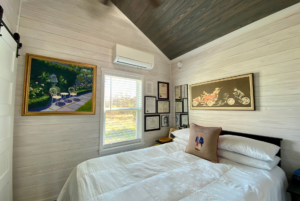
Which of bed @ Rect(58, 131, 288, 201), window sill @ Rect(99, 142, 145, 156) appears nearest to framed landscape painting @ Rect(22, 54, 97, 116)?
window sill @ Rect(99, 142, 145, 156)

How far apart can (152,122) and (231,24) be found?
7.52 feet

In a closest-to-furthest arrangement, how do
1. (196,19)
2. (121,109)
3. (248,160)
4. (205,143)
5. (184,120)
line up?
1. (248,160)
2. (205,143)
3. (196,19)
4. (121,109)
5. (184,120)

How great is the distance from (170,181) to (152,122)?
70.9 inches

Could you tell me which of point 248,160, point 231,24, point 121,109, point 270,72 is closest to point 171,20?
point 231,24

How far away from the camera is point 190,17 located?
2150mm

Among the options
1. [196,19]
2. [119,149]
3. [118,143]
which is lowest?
[119,149]

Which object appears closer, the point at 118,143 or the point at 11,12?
the point at 11,12

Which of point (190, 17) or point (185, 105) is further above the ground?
point (190, 17)

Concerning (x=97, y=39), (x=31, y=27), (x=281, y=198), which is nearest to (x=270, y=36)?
(x=281, y=198)

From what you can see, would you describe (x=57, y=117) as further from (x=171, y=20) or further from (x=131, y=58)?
(x=171, y=20)

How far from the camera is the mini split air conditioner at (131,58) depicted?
2.39 meters

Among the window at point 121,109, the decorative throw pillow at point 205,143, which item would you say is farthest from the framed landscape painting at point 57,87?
the decorative throw pillow at point 205,143

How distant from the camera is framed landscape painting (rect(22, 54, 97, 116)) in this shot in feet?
5.92

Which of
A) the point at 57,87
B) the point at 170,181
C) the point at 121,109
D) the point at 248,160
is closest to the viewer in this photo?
the point at 170,181
